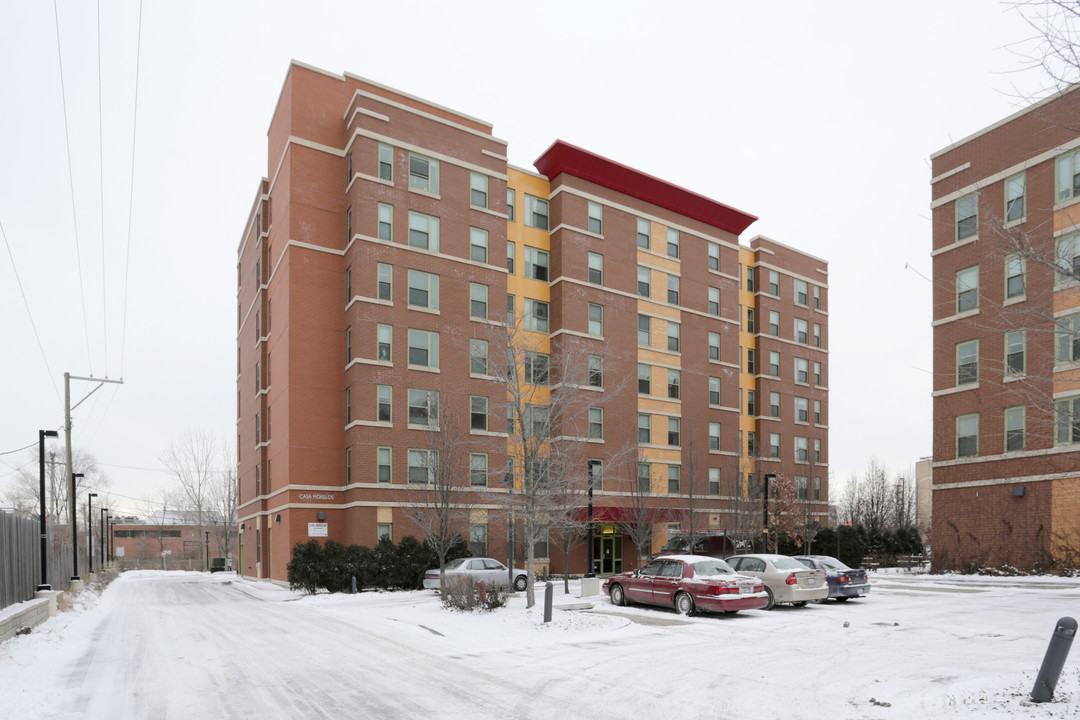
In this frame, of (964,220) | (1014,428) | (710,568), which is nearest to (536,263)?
(964,220)

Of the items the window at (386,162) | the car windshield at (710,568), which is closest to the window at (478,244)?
the window at (386,162)

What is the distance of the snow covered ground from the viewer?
9719 millimetres

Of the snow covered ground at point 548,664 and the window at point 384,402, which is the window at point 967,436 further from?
the window at point 384,402

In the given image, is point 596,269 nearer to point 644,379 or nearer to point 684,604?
point 644,379

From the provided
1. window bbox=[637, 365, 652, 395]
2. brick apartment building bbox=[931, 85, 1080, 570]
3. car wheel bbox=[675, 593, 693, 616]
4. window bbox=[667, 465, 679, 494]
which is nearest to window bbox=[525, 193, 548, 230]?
window bbox=[637, 365, 652, 395]

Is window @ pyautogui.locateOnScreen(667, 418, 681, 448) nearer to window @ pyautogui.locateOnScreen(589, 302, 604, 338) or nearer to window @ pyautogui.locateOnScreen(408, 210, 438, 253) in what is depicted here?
window @ pyautogui.locateOnScreen(589, 302, 604, 338)

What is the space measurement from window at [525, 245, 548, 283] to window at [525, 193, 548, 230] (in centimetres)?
142

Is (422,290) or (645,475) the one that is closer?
(422,290)

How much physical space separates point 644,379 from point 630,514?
8.93m

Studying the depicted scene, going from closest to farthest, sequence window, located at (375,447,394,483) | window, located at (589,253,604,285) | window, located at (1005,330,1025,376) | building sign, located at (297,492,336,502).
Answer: window, located at (1005,330,1025,376) → window, located at (375,447,394,483) → building sign, located at (297,492,336,502) → window, located at (589,253,604,285)

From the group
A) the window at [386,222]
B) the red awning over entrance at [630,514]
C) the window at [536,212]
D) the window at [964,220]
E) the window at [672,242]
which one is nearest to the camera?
the window at [964,220]

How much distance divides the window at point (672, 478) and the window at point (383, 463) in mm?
17728

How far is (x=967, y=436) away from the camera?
3647 centimetres

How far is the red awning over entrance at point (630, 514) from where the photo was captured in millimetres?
38406
